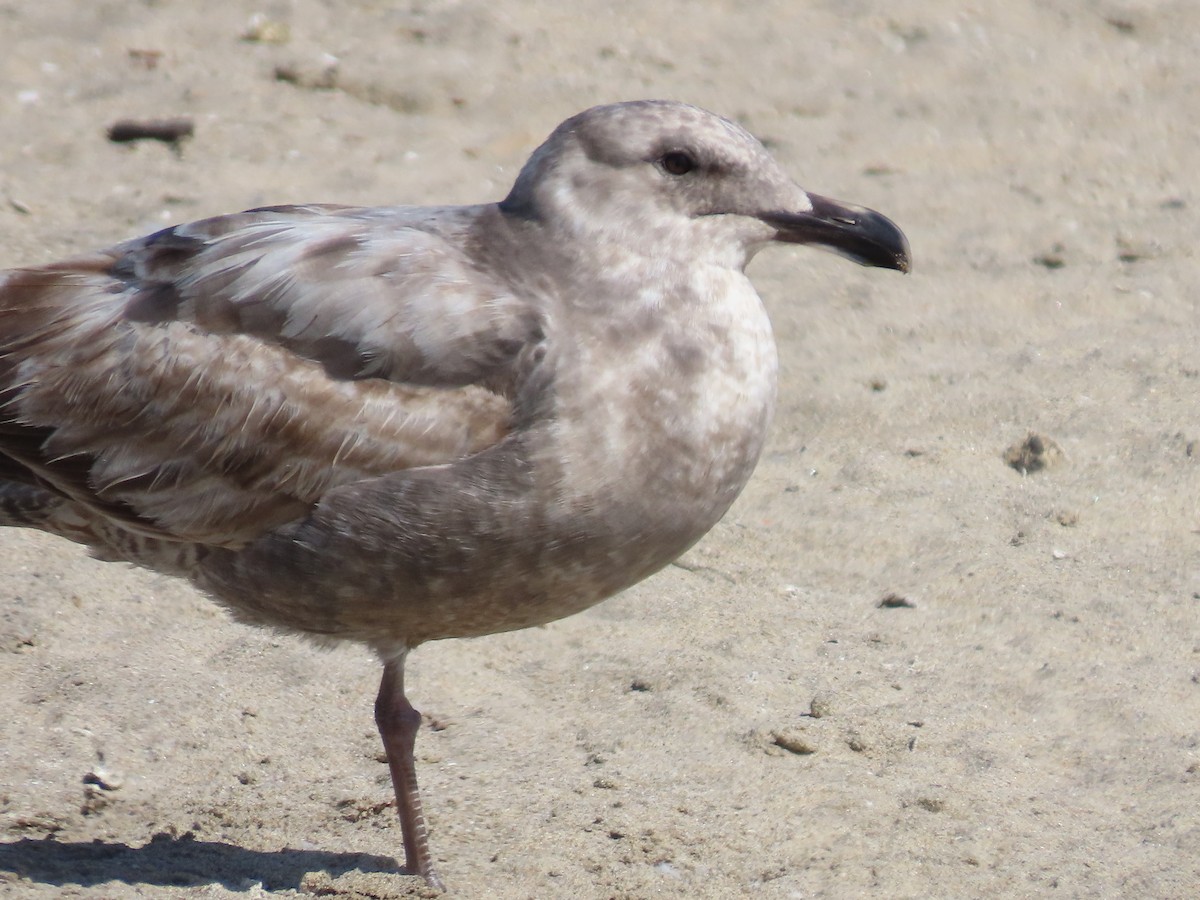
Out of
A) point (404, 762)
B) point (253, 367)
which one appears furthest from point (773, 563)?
point (253, 367)

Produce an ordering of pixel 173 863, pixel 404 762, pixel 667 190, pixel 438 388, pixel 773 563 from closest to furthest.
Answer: pixel 438 388 < pixel 667 190 < pixel 173 863 < pixel 404 762 < pixel 773 563

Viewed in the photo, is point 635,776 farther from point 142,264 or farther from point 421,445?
point 142,264

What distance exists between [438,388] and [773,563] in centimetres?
190

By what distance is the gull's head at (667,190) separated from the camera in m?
3.68

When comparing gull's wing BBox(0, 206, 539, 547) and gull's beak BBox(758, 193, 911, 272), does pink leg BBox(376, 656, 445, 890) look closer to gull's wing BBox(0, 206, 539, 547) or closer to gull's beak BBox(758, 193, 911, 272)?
gull's wing BBox(0, 206, 539, 547)

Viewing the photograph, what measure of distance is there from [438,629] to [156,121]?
435 cm

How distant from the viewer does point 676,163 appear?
3.69 m

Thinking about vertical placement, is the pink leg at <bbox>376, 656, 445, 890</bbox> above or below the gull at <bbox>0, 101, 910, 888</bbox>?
below

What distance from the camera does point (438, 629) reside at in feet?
12.2

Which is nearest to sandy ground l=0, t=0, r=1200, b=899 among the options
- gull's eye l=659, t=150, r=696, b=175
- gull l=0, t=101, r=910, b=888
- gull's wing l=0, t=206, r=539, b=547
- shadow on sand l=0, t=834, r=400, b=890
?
shadow on sand l=0, t=834, r=400, b=890

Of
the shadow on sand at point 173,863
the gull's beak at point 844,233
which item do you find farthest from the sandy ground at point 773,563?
the gull's beak at point 844,233

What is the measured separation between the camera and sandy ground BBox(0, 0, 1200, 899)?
13.2 feet

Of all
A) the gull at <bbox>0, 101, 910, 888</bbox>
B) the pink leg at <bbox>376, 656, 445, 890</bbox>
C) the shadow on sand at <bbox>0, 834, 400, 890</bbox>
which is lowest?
the shadow on sand at <bbox>0, 834, 400, 890</bbox>

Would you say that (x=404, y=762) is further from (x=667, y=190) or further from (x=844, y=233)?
(x=844, y=233)
